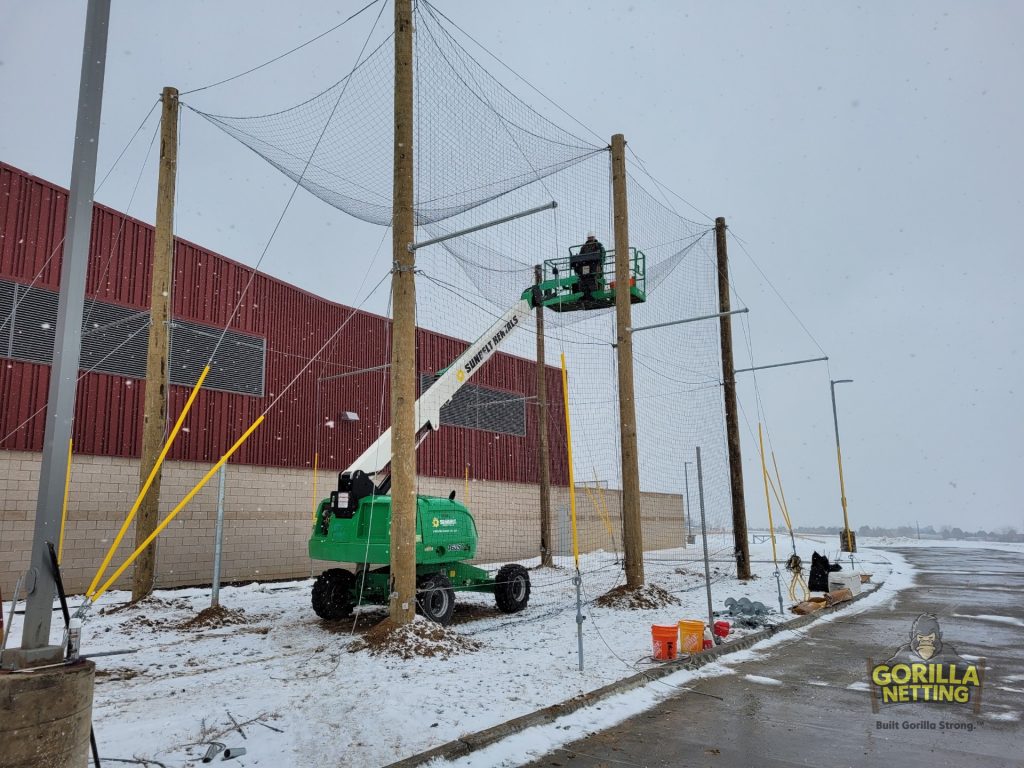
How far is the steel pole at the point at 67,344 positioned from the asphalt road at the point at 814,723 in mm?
3413

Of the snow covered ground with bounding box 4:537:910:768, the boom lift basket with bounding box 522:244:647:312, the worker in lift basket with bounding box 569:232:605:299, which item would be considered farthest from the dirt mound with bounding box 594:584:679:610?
the worker in lift basket with bounding box 569:232:605:299

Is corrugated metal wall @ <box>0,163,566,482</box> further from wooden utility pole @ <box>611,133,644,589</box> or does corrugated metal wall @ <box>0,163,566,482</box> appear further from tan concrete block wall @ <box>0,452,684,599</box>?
wooden utility pole @ <box>611,133,644,589</box>

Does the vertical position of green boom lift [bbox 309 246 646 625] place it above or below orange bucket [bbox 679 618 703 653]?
above

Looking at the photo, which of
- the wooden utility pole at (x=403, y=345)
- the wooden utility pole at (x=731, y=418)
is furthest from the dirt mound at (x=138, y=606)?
the wooden utility pole at (x=731, y=418)

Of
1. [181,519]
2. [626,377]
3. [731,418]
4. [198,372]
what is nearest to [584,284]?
[626,377]

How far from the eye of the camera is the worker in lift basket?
45.6 ft

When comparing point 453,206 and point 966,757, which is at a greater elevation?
point 453,206

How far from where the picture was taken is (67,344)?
Result: 11.8ft

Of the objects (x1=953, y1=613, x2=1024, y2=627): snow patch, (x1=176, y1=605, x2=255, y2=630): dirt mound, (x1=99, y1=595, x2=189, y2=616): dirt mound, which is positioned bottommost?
(x1=953, y1=613, x2=1024, y2=627): snow patch

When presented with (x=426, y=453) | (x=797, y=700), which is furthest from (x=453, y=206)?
(x=426, y=453)

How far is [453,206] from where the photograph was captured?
11.2 meters

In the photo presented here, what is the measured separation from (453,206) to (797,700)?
8641mm

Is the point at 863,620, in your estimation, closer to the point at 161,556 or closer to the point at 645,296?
the point at 645,296

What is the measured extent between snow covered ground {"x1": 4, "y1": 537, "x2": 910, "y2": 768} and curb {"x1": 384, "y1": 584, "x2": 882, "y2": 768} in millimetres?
128
